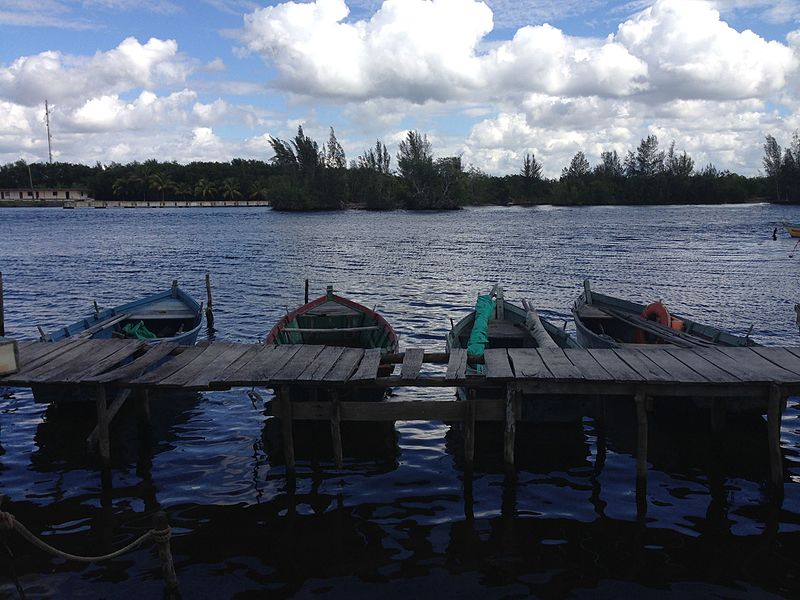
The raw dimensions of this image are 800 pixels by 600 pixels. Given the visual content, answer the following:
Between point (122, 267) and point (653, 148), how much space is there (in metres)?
173

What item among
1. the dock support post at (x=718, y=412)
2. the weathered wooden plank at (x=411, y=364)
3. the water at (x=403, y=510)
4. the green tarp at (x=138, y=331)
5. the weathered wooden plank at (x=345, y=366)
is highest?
the weathered wooden plank at (x=345, y=366)

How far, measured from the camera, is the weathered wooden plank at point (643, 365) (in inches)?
413

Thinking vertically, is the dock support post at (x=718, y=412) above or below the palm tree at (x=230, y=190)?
below

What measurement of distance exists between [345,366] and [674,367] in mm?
5908

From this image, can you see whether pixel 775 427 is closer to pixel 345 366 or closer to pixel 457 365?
pixel 457 365

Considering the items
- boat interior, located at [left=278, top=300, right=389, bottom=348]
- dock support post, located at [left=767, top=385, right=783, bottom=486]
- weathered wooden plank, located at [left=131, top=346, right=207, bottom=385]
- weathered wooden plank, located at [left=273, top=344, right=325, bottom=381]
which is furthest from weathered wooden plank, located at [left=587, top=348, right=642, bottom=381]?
weathered wooden plank, located at [left=131, top=346, right=207, bottom=385]

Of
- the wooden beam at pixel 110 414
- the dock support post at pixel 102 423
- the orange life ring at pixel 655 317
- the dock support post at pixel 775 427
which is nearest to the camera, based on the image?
the dock support post at pixel 775 427

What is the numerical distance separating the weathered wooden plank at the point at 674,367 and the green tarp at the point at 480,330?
3348 mm

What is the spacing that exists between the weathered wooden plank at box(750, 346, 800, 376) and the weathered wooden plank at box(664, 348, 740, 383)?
121 cm

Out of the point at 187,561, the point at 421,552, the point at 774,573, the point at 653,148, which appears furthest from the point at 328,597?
the point at 653,148

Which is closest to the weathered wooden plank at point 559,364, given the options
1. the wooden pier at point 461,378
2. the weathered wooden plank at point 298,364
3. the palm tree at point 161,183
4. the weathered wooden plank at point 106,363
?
the wooden pier at point 461,378

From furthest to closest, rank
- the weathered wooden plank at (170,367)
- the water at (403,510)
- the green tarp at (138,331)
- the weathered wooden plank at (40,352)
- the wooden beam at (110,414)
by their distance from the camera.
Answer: the green tarp at (138,331) < the weathered wooden plank at (40,352) < the wooden beam at (110,414) < the weathered wooden plank at (170,367) < the water at (403,510)

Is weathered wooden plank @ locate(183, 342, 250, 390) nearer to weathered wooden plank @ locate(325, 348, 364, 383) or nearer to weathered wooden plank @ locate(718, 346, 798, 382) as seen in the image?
weathered wooden plank @ locate(325, 348, 364, 383)

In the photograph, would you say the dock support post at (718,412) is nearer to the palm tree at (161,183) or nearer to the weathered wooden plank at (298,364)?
the weathered wooden plank at (298,364)
